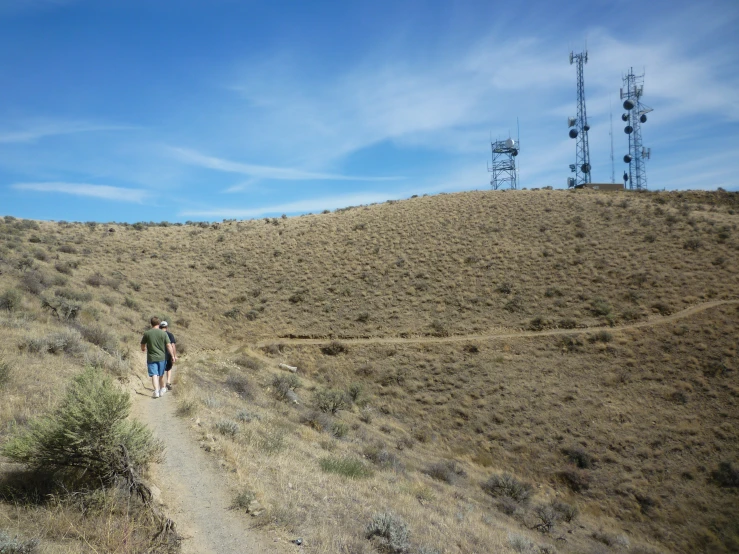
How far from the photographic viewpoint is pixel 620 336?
22438 millimetres

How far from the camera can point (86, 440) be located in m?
5.54

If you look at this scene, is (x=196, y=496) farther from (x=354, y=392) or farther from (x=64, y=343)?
(x=354, y=392)

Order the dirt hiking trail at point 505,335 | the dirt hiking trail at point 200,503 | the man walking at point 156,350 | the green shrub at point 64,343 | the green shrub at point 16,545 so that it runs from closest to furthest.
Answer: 1. the green shrub at point 16,545
2. the dirt hiking trail at point 200,503
3. the man walking at point 156,350
4. the green shrub at point 64,343
5. the dirt hiking trail at point 505,335

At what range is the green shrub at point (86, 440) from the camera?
5.48 metres

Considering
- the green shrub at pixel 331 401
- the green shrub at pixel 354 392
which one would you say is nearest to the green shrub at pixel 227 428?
the green shrub at pixel 331 401

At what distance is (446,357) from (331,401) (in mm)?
8538

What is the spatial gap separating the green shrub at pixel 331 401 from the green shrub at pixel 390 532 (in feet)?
31.3

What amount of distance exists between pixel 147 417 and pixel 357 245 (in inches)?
1141

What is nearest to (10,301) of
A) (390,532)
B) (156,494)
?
(156,494)

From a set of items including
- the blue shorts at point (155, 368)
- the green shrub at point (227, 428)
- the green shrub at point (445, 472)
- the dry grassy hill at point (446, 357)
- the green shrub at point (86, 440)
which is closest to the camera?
the green shrub at point (86, 440)

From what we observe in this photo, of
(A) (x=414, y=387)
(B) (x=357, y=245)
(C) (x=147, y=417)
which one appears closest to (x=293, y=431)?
(C) (x=147, y=417)

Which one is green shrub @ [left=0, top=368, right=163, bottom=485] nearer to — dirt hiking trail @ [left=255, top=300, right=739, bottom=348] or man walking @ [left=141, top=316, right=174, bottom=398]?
man walking @ [left=141, top=316, right=174, bottom=398]

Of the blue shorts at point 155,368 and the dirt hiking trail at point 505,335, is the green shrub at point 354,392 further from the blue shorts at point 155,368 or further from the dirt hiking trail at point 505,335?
the blue shorts at point 155,368

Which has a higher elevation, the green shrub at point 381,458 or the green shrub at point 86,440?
the green shrub at point 86,440
